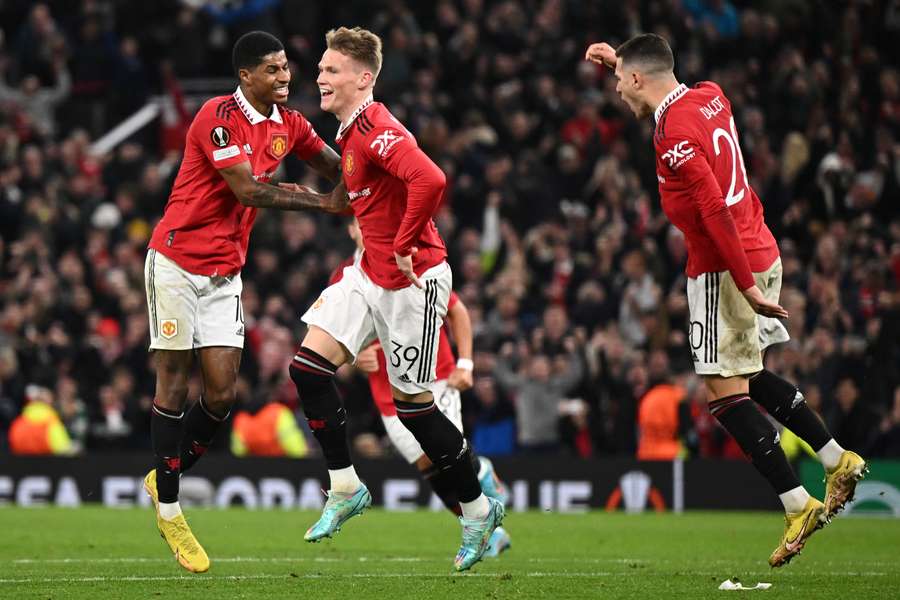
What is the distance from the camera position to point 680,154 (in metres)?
8.42

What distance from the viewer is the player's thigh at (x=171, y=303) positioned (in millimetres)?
9039

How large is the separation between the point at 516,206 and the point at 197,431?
1104 cm

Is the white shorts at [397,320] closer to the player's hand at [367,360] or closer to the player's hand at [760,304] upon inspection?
the player's hand at [367,360]

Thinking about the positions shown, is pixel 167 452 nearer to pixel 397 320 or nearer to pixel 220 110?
pixel 397 320

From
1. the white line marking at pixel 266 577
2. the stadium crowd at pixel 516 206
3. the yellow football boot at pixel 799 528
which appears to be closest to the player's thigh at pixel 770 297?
the yellow football boot at pixel 799 528

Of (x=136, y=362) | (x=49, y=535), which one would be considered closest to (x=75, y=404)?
(x=136, y=362)

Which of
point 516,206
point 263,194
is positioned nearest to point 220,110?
point 263,194

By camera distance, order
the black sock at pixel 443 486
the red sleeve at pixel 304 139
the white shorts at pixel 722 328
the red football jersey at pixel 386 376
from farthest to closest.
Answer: the red football jersey at pixel 386 376
the red sleeve at pixel 304 139
the black sock at pixel 443 486
the white shorts at pixel 722 328

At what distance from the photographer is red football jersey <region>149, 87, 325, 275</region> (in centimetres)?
903

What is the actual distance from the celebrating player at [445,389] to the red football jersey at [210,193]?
3.98ft

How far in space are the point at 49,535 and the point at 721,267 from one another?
6745mm

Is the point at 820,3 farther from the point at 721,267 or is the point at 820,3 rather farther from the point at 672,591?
the point at 672,591

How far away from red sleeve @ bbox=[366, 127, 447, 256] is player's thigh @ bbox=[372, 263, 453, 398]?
16.6 inches

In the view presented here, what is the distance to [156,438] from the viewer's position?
9125mm
